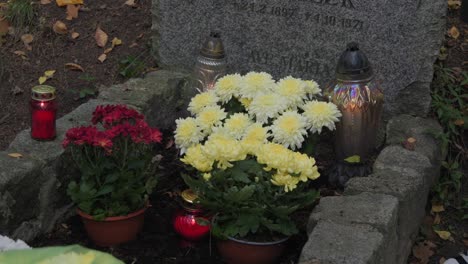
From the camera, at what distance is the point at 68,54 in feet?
16.8

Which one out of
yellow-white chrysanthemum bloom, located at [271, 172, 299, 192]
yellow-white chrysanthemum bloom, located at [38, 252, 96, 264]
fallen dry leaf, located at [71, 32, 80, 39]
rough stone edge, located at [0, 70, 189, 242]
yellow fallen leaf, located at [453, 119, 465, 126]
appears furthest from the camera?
fallen dry leaf, located at [71, 32, 80, 39]

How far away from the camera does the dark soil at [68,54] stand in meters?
4.80

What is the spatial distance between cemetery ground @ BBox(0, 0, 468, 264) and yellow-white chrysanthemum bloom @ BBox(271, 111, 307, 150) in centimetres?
33

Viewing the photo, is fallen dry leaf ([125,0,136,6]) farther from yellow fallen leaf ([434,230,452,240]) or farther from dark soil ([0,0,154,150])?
yellow fallen leaf ([434,230,452,240])

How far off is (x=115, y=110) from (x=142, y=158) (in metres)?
0.24

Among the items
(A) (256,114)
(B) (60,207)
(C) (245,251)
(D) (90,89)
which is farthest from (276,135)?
(D) (90,89)

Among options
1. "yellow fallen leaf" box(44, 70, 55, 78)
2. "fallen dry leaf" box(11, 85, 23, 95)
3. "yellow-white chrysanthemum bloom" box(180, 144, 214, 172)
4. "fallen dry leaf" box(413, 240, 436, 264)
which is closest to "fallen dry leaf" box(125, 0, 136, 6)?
"yellow fallen leaf" box(44, 70, 55, 78)

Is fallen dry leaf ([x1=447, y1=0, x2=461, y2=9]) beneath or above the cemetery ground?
above

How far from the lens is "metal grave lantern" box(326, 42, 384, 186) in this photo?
382 cm

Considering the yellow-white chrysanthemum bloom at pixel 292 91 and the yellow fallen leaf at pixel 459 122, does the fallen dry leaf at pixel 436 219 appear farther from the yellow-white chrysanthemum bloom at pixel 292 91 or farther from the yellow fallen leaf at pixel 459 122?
the yellow-white chrysanthemum bloom at pixel 292 91

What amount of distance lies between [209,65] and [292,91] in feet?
2.25

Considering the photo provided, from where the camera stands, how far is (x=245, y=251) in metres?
3.23

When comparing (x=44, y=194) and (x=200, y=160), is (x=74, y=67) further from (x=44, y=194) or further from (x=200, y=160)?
(x=200, y=160)

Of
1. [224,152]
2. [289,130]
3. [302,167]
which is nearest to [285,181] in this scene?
[302,167]
